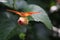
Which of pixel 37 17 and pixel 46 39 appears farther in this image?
pixel 46 39

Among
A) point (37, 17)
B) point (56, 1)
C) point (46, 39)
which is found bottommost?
point (46, 39)

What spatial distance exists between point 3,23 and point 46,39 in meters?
0.35

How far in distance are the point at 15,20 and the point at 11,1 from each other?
82 mm

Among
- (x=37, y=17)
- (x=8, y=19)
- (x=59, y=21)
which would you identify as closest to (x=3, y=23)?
(x=8, y=19)

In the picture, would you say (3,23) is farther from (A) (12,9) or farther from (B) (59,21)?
(B) (59,21)

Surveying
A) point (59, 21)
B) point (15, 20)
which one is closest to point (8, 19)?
point (15, 20)

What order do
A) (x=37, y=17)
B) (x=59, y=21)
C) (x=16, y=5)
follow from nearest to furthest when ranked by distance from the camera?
(x=37, y=17), (x=16, y=5), (x=59, y=21)

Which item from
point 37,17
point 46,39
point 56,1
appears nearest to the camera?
point 37,17

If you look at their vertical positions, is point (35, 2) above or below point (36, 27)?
above

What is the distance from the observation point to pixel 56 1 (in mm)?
1354

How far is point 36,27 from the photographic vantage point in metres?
1.13

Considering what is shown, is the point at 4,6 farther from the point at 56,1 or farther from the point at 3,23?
the point at 56,1

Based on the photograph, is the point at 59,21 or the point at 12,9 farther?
the point at 59,21

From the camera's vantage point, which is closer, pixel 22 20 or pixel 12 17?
pixel 22 20
